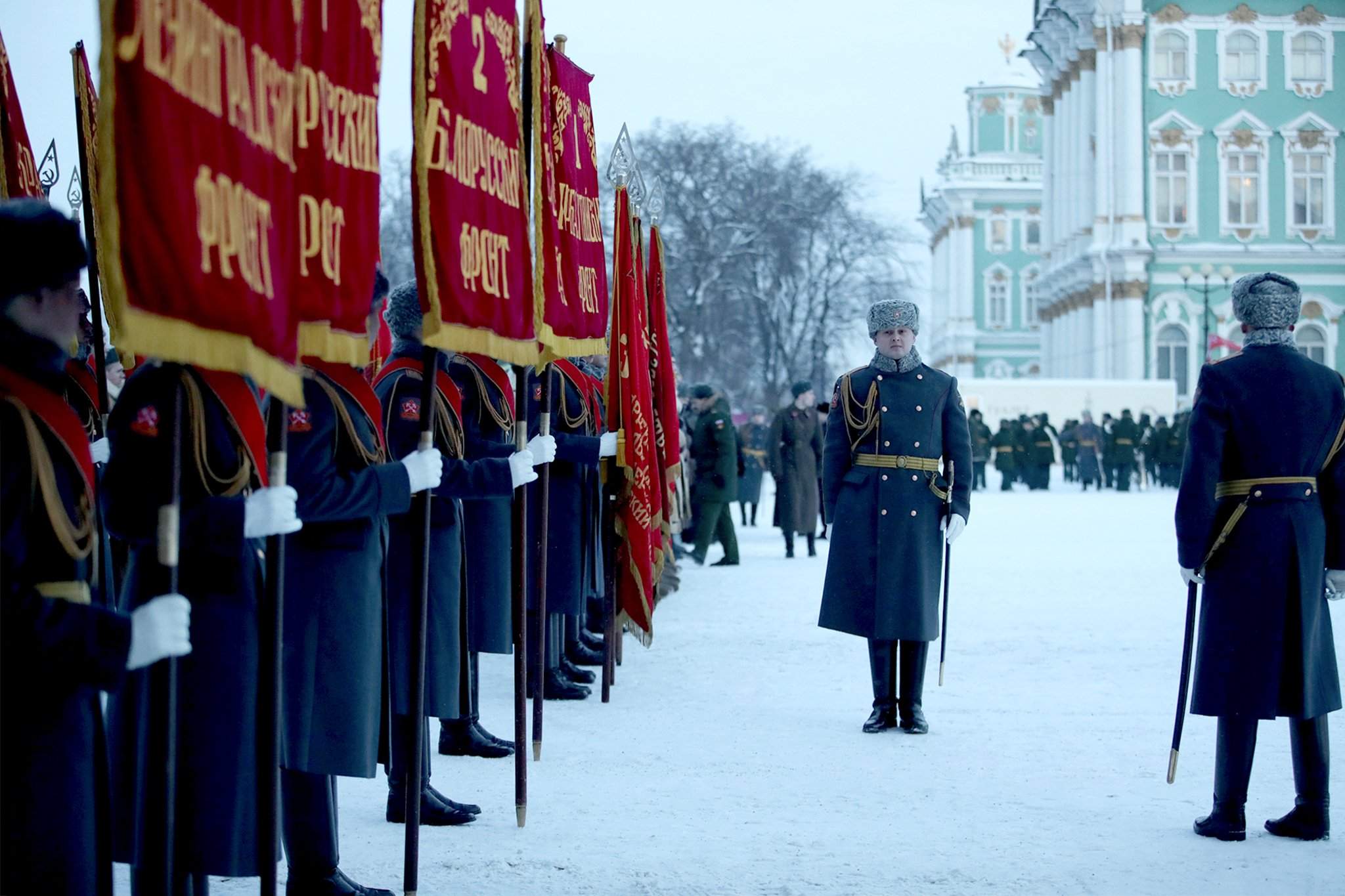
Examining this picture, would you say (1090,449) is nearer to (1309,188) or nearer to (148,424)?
(1309,188)

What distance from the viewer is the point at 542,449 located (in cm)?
628

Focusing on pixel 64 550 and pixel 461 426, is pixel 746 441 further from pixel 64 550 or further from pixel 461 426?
pixel 64 550

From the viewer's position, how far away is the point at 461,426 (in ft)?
20.2

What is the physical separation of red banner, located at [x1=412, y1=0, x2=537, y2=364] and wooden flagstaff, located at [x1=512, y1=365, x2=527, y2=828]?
171 millimetres

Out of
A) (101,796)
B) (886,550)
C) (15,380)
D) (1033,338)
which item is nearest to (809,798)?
(886,550)

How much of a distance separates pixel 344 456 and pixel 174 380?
1.00 m

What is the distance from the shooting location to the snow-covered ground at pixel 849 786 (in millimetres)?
5367

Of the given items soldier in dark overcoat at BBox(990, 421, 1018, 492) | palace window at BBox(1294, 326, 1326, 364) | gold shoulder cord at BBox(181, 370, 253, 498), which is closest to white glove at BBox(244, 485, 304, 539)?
gold shoulder cord at BBox(181, 370, 253, 498)

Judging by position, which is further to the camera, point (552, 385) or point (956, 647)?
point (956, 647)

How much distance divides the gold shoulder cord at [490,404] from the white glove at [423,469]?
215 centimetres

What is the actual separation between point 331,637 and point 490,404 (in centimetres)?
237

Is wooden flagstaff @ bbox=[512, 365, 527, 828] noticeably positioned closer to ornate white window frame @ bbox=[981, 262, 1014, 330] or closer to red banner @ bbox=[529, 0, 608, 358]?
red banner @ bbox=[529, 0, 608, 358]

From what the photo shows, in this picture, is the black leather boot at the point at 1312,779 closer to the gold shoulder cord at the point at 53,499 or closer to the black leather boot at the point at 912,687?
the black leather boot at the point at 912,687

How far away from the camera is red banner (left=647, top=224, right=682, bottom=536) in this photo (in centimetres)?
1011
